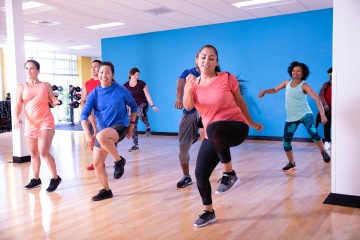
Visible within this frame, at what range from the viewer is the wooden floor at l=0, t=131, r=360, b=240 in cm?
278

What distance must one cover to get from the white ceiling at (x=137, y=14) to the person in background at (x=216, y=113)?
453 cm

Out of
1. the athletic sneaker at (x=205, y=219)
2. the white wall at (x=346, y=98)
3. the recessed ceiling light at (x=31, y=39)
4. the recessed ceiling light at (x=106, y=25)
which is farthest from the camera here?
the recessed ceiling light at (x=31, y=39)

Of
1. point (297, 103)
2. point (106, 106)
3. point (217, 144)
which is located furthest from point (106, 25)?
point (217, 144)

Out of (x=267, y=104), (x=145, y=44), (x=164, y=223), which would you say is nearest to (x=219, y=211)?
(x=164, y=223)

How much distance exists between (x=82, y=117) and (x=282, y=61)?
590 centimetres

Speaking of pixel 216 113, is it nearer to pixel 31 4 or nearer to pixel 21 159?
pixel 21 159

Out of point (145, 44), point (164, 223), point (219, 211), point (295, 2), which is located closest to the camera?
point (164, 223)

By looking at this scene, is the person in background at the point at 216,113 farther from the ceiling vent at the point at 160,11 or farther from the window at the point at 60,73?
the window at the point at 60,73

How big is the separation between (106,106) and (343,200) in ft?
7.98

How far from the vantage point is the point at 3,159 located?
6.48m

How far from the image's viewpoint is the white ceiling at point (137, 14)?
6926 mm

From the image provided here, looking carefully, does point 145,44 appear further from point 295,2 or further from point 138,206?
point 138,206

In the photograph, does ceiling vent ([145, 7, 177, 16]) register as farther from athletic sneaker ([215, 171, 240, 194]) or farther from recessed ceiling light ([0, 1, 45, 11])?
athletic sneaker ([215, 171, 240, 194])

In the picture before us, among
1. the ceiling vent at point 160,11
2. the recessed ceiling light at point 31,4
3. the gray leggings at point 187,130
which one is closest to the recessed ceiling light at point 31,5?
the recessed ceiling light at point 31,4
